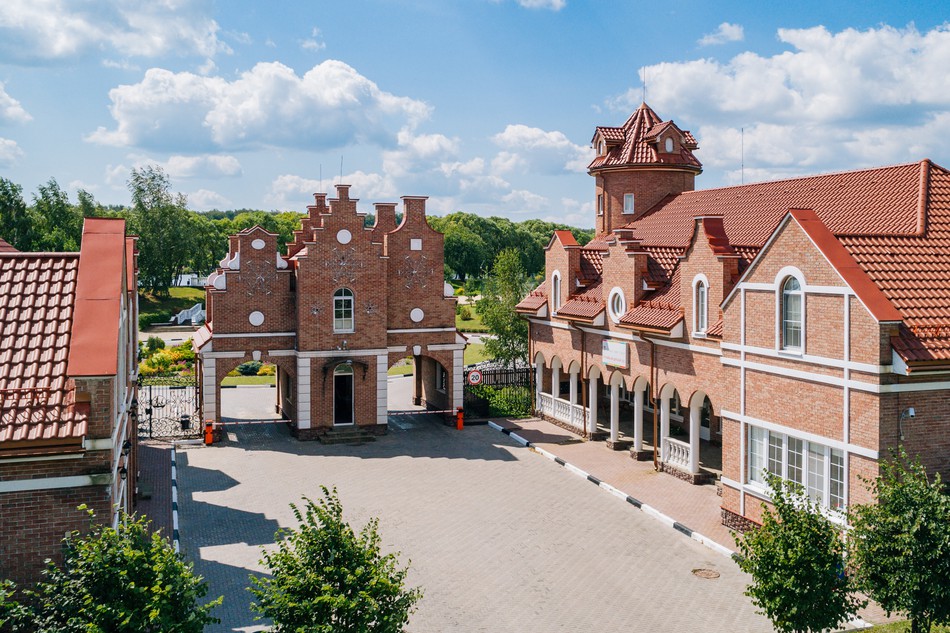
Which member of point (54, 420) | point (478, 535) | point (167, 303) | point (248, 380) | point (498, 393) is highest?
point (167, 303)

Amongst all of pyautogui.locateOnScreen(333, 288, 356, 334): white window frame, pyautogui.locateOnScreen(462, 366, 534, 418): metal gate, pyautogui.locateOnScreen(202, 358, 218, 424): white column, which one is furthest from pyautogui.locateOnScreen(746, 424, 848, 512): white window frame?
pyautogui.locateOnScreen(202, 358, 218, 424): white column

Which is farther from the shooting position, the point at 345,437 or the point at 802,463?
the point at 345,437

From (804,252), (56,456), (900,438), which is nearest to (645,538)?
(900,438)

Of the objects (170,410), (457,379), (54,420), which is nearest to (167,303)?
(170,410)

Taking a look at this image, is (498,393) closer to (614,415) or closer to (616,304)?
(614,415)

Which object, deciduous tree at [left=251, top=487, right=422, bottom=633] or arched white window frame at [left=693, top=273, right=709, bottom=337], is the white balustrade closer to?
arched white window frame at [left=693, top=273, right=709, bottom=337]

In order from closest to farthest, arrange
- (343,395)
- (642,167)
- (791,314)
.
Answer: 1. (791,314)
2. (343,395)
3. (642,167)
